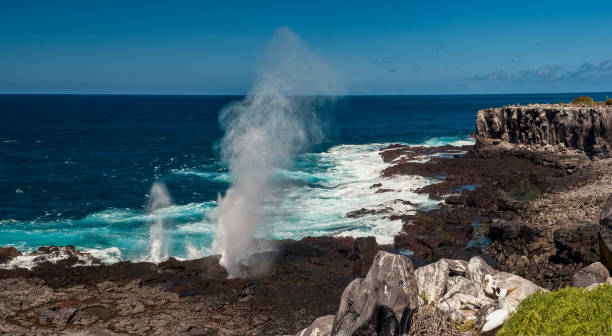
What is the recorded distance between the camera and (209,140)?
294 feet

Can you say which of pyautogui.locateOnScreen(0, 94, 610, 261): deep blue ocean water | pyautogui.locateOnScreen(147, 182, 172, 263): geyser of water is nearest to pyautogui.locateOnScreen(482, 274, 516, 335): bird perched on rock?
pyautogui.locateOnScreen(0, 94, 610, 261): deep blue ocean water

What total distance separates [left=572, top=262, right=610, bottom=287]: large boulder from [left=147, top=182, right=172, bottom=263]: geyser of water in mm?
21557

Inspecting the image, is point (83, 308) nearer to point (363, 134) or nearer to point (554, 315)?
point (554, 315)

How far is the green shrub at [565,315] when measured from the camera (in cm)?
987

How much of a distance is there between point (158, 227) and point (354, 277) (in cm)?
1727

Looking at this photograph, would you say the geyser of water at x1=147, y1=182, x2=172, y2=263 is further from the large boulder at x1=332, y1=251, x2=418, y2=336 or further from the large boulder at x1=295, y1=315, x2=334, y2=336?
the large boulder at x1=332, y1=251, x2=418, y2=336

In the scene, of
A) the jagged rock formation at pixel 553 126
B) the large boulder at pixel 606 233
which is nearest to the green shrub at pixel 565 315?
the large boulder at pixel 606 233

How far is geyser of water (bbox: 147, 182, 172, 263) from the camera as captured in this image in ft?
94.5

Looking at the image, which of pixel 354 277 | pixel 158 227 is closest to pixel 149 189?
pixel 158 227

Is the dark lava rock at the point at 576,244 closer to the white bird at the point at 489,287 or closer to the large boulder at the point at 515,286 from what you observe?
the large boulder at the point at 515,286

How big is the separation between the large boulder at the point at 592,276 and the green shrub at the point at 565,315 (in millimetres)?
4653

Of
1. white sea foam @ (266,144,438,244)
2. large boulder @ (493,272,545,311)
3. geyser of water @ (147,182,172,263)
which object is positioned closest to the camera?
large boulder @ (493,272,545,311)

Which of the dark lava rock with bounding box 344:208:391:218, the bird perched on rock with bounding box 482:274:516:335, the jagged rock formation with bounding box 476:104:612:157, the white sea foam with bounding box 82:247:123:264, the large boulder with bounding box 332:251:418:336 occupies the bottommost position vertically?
the white sea foam with bounding box 82:247:123:264

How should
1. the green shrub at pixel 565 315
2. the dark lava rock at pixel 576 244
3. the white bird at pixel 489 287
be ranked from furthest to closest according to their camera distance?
the dark lava rock at pixel 576 244
the white bird at pixel 489 287
the green shrub at pixel 565 315
